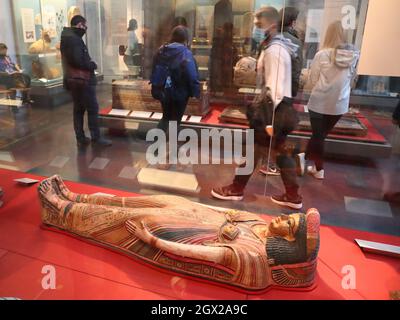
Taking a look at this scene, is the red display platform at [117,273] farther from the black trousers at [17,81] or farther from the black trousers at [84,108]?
the black trousers at [17,81]

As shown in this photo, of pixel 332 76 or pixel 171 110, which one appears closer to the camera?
pixel 332 76

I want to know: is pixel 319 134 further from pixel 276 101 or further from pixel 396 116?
pixel 276 101

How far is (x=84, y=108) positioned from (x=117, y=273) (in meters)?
2.94

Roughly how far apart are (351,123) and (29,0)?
4104mm

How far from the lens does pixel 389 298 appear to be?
184 cm

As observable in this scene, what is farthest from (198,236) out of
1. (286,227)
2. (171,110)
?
(171,110)

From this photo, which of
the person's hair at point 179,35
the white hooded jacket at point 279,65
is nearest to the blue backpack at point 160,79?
the person's hair at point 179,35

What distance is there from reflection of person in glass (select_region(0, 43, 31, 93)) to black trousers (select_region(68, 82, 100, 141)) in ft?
2.31

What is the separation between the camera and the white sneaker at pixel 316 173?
376 cm

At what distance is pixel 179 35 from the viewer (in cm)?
373

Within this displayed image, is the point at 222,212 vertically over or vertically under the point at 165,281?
over

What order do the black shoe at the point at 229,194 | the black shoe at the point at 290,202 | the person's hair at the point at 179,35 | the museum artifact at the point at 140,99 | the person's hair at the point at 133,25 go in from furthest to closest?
the museum artifact at the point at 140,99, the person's hair at the point at 133,25, the person's hair at the point at 179,35, the black shoe at the point at 229,194, the black shoe at the point at 290,202
